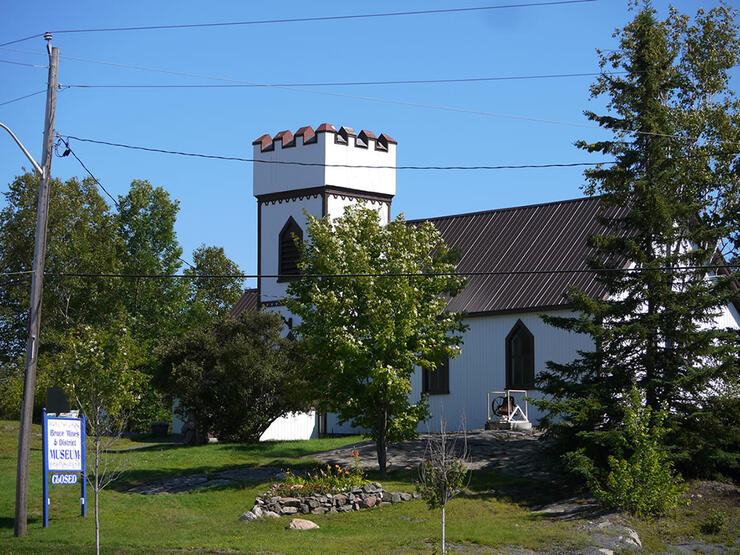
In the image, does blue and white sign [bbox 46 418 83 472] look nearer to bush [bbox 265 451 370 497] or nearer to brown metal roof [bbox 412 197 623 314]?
bush [bbox 265 451 370 497]

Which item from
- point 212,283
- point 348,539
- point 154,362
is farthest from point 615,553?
point 212,283

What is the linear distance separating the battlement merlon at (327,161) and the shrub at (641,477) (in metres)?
21.5

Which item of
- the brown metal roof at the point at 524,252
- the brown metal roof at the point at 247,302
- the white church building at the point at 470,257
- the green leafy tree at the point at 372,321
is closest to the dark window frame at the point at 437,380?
the white church building at the point at 470,257

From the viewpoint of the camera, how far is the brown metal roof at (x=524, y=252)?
38969 mm

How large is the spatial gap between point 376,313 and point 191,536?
10.00m

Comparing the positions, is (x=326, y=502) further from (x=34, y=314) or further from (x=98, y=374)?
(x=34, y=314)

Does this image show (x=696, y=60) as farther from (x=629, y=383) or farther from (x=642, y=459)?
(x=642, y=459)

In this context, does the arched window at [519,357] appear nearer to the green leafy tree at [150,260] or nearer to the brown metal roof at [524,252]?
the brown metal roof at [524,252]

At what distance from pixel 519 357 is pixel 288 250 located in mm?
12552

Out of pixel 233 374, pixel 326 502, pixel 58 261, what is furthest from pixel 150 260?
pixel 326 502

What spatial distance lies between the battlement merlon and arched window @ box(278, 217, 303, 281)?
5.78 feet

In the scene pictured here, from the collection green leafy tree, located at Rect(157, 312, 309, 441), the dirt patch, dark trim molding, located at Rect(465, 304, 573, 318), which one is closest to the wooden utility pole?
the dirt patch

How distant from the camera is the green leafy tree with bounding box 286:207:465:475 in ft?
97.9

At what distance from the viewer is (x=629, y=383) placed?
1071 inches
